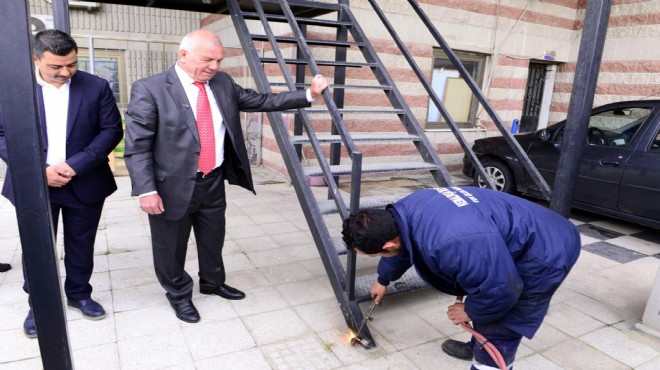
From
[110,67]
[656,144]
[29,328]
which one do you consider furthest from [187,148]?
[110,67]

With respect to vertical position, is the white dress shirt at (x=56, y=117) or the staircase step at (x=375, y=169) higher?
the white dress shirt at (x=56, y=117)

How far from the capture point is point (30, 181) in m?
1.38

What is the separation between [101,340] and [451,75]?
734 cm

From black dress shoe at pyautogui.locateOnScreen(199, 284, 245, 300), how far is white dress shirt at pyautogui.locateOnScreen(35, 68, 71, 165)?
4.39ft

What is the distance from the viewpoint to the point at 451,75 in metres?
8.27

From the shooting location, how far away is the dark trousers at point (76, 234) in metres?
2.61

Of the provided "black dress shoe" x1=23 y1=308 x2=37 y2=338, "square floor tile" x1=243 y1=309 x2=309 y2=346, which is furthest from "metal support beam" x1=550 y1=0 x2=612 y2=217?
"black dress shoe" x1=23 y1=308 x2=37 y2=338

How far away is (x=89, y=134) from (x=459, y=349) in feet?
8.41

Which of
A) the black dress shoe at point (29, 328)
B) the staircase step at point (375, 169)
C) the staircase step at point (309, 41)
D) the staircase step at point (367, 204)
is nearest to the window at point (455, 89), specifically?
the staircase step at point (309, 41)

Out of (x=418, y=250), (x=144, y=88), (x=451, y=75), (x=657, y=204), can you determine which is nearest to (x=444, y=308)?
(x=418, y=250)

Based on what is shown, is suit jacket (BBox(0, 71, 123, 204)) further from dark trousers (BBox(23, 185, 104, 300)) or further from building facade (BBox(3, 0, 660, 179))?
building facade (BBox(3, 0, 660, 179))

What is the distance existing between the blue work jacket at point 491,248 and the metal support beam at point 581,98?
1117mm

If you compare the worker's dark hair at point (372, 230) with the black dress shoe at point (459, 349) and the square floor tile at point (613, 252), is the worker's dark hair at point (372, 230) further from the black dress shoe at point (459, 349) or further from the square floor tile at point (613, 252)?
the square floor tile at point (613, 252)

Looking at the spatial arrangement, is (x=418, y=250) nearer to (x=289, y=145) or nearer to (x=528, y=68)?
(x=289, y=145)
